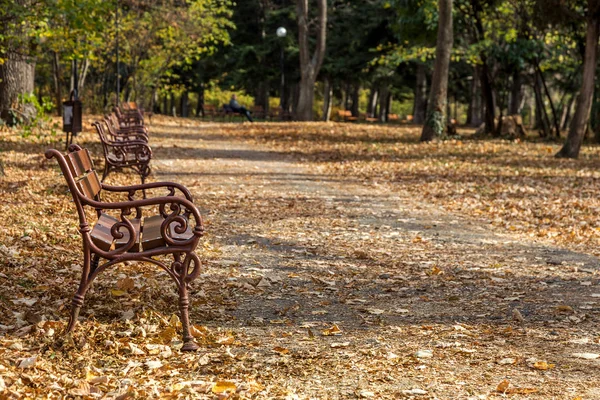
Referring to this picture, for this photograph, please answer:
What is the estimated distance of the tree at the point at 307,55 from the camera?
34.0 metres

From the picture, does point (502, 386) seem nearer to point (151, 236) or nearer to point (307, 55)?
point (151, 236)

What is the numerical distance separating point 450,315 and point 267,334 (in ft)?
4.56

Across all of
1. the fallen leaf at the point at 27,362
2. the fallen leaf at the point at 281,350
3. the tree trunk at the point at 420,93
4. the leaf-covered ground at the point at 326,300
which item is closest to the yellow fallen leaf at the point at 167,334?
the leaf-covered ground at the point at 326,300

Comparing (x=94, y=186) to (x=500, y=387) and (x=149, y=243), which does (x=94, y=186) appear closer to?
(x=149, y=243)

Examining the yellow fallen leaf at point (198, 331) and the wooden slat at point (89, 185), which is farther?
the wooden slat at point (89, 185)

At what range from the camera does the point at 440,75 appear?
72.1ft

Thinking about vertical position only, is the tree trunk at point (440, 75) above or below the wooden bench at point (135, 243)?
above

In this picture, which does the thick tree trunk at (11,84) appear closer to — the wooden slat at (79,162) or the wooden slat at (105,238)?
the wooden slat at (79,162)

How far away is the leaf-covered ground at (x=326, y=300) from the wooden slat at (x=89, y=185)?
2.43 feet

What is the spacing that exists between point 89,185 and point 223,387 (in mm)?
2031

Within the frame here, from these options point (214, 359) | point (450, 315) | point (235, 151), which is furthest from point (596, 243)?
point (235, 151)

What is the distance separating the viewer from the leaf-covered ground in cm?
430

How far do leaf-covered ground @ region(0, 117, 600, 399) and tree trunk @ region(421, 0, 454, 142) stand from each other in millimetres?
9658

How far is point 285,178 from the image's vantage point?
1441 cm
